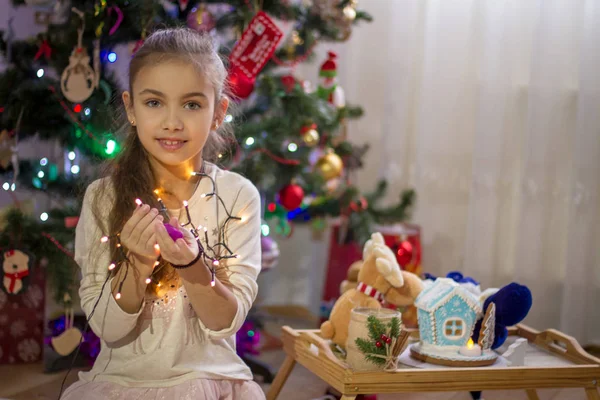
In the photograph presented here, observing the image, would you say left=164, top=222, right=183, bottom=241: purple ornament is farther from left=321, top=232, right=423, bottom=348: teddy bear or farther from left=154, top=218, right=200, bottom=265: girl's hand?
left=321, top=232, right=423, bottom=348: teddy bear

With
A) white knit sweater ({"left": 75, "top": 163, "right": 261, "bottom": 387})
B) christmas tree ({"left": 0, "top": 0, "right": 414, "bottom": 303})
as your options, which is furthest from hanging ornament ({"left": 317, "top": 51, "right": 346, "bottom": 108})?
white knit sweater ({"left": 75, "top": 163, "right": 261, "bottom": 387})

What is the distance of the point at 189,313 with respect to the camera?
1.31m

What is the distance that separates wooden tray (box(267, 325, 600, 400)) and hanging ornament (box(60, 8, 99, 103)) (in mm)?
884

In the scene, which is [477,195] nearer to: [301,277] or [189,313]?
[301,277]

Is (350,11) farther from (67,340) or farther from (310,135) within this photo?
(67,340)

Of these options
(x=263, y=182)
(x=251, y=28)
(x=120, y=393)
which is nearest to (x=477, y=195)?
(x=263, y=182)

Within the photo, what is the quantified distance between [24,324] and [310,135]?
42.8 inches

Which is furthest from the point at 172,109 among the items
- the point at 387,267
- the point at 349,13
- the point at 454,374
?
the point at 349,13

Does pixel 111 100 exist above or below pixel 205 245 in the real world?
above

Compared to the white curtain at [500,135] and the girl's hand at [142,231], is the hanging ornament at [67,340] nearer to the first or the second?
the girl's hand at [142,231]

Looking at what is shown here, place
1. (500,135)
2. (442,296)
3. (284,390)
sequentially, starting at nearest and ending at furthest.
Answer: (442,296) < (284,390) < (500,135)

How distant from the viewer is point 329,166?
7.90 ft

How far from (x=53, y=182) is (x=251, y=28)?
2.41 ft

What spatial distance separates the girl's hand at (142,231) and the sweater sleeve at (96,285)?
0.42 feet
